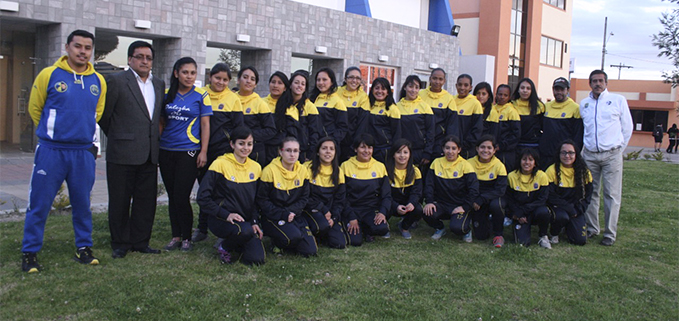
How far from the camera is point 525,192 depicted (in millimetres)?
6430

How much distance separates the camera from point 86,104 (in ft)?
14.7

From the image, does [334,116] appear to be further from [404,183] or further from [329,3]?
[329,3]

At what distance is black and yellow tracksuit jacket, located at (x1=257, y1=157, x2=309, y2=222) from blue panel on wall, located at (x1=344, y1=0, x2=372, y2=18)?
1285cm

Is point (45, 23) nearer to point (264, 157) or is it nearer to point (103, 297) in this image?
point (264, 157)

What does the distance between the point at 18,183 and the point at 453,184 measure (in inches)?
263

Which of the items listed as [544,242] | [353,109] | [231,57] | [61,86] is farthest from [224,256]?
[231,57]

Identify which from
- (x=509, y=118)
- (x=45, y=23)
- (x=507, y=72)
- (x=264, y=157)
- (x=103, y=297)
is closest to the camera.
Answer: (x=103, y=297)

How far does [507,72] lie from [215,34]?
19136 millimetres

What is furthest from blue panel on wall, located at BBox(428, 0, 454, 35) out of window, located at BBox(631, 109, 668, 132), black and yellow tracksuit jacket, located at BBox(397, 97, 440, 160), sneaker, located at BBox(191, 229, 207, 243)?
window, located at BBox(631, 109, 668, 132)

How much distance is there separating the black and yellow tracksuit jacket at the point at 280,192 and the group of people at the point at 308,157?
0.04ft

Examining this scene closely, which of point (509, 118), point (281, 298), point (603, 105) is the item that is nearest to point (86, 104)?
point (281, 298)

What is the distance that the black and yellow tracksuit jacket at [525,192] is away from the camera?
20.8 feet

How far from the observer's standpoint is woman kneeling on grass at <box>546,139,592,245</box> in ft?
20.6

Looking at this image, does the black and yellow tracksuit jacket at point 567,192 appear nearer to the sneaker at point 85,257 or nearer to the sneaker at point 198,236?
the sneaker at point 198,236
